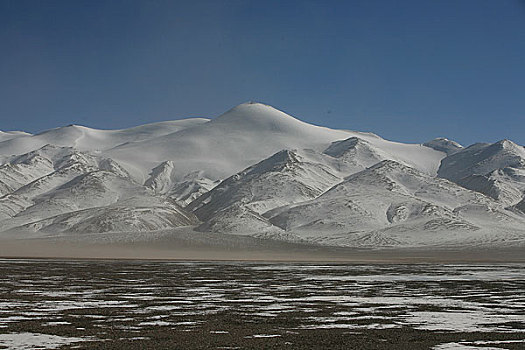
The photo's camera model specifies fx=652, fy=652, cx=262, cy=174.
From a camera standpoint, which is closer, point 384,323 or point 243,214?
point 384,323

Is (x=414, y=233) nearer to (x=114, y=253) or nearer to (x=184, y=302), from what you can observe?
(x=114, y=253)

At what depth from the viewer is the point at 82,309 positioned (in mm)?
34938

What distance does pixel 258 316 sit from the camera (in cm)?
3284

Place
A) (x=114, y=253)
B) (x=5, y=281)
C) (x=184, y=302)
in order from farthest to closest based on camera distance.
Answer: (x=114, y=253)
(x=5, y=281)
(x=184, y=302)

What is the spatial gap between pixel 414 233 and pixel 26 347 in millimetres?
161511

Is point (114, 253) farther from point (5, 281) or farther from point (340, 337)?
point (340, 337)

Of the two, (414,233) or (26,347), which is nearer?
(26,347)

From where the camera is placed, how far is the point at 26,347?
23219mm

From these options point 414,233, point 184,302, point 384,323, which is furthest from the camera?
point 414,233

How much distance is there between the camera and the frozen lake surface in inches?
992

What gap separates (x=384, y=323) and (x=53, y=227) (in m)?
177

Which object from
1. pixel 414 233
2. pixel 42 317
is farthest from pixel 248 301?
pixel 414 233

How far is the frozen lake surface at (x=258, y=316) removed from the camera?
25.2 metres

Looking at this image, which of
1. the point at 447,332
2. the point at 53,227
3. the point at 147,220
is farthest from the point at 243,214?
the point at 447,332
